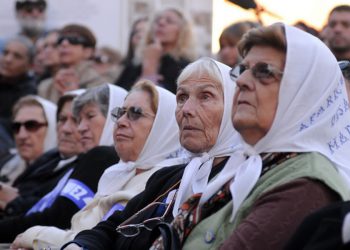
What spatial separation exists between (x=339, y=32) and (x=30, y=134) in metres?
2.92

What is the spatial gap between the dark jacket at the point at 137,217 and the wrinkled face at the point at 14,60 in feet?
18.0

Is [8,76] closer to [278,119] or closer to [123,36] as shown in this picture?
[123,36]

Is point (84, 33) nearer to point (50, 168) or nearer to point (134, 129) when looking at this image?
point (50, 168)

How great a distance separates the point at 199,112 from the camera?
529 cm

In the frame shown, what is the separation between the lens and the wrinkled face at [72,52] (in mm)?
10164

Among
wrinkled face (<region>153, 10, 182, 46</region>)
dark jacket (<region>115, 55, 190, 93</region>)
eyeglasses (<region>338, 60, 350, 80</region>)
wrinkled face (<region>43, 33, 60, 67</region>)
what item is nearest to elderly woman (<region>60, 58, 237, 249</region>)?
eyeglasses (<region>338, 60, 350, 80</region>)

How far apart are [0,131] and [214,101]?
Answer: 208 inches

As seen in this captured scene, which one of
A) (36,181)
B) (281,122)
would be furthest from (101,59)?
(281,122)

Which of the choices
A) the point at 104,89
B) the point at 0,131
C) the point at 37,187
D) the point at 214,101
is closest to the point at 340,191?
the point at 214,101

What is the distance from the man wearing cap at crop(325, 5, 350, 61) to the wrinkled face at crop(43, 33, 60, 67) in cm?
361

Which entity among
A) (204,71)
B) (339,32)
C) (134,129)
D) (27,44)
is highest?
(204,71)

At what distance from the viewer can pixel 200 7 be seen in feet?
43.2

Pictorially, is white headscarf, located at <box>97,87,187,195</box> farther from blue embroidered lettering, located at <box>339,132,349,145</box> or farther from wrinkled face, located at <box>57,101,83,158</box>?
blue embroidered lettering, located at <box>339,132,349,145</box>

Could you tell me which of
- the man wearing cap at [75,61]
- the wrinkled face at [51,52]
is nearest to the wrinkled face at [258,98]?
the man wearing cap at [75,61]
